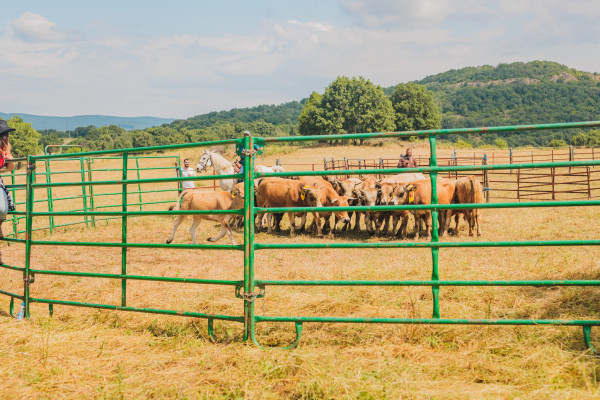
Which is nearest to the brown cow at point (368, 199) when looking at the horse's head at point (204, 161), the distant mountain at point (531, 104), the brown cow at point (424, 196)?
the brown cow at point (424, 196)

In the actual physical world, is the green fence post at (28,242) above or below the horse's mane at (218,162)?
below

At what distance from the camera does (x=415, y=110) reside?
254 ft

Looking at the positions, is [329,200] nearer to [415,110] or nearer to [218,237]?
[218,237]

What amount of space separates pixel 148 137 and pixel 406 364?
95244mm

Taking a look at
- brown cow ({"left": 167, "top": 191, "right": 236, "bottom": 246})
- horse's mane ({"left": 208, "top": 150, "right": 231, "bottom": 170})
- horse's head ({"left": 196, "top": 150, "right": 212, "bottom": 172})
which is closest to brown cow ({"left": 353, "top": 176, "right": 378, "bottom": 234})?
brown cow ({"left": 167, "top": 191, "right": 236, "bottom": 246})

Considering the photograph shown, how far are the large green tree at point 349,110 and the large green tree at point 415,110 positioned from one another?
4.21 m

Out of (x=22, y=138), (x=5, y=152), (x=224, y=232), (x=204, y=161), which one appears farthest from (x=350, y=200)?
(x=22, y=138)

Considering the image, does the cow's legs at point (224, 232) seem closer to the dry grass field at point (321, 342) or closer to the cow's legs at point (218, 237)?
the cow's legs at point (218, 237)

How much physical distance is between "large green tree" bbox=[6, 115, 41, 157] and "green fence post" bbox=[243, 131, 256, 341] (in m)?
81.3

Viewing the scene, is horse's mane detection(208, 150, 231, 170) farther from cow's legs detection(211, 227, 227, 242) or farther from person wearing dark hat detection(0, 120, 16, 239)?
person wearing dark hat detection(0, 120, 16, 239)

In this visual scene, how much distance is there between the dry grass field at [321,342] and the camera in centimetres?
321

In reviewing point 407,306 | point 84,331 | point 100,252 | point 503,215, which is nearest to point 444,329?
point 407,306

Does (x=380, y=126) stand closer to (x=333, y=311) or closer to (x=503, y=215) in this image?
(x=503, y=215)

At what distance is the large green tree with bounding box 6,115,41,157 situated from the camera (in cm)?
7519
